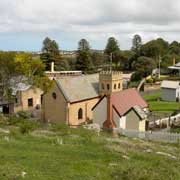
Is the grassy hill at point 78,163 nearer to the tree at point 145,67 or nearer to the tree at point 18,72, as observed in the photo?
the tree at point 18,72

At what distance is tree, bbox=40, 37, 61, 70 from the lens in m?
92.8

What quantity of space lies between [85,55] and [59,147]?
7787cm

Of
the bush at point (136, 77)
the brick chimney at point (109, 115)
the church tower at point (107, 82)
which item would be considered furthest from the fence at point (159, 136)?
the bush at point (136, 77)

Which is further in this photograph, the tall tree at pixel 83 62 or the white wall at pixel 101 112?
the tall tree at pixel 83 62

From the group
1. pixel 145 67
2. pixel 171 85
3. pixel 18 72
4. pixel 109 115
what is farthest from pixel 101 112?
pixel 145 67

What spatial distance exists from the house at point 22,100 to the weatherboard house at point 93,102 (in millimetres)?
5628

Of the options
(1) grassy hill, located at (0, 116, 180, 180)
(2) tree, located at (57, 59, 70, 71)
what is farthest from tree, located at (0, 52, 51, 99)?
(2) tree, located at (57, 59, 70, 71)

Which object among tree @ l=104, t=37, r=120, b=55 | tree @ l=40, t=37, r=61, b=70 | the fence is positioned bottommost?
the fence

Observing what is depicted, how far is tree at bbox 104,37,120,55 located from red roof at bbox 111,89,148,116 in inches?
2846

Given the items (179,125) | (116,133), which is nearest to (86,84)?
(179,125)

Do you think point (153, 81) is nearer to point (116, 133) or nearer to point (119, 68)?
point (119, 68)

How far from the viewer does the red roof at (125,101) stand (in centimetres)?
3896

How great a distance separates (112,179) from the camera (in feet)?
35.8

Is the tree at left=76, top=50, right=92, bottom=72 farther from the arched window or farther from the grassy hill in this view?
the grassy hill
